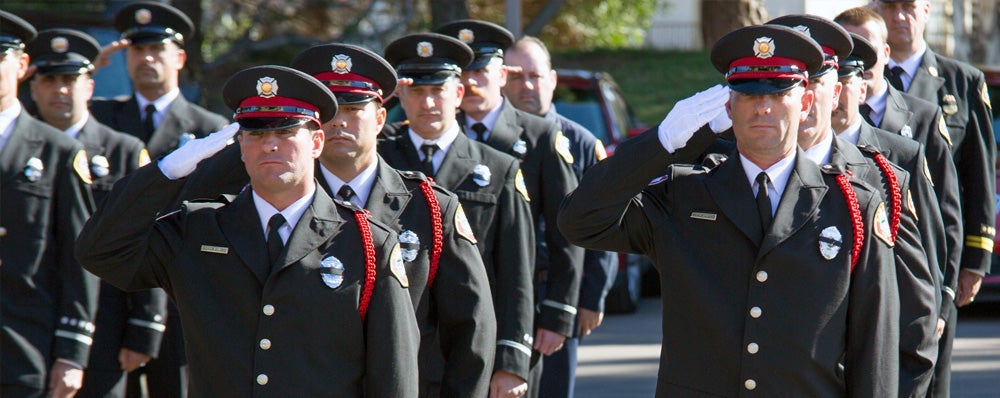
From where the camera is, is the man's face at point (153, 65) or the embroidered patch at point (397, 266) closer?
the embroidered patch at point (397, 266)

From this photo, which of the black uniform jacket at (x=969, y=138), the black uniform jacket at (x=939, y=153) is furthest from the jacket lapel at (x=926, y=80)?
the black uniform jacket at (x=939, y=153)

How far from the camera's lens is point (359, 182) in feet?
15.3

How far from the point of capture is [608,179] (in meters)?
3.98

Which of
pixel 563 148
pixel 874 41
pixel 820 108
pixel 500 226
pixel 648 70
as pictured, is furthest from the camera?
pixel 648 70

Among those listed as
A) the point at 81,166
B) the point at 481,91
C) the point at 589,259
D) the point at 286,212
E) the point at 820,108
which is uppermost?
the point at 820,108

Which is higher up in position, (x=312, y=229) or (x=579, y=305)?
(x=312, y=229)

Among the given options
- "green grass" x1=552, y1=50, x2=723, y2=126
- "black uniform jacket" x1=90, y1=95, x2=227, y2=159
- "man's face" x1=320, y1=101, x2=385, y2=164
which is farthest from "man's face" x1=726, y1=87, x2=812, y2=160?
"green grass" x1=552, y1=50, x2=723, y2=126

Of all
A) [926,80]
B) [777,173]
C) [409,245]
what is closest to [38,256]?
[409,245]

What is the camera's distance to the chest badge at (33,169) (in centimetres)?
548

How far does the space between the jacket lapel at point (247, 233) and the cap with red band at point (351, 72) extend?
2.15 ft

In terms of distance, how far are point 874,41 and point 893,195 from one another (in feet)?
5.00

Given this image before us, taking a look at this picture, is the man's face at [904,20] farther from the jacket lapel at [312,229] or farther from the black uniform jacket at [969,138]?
the jacket lapel at [312,229]

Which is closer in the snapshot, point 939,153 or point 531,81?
point 939,153

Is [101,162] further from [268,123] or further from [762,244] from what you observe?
[762,244]
